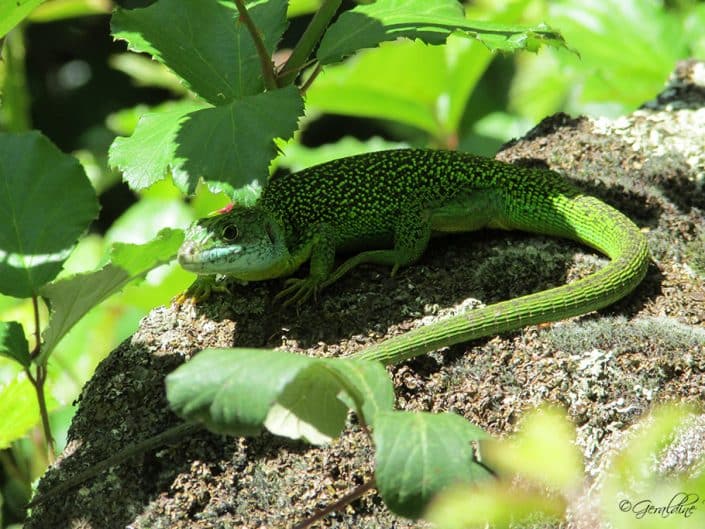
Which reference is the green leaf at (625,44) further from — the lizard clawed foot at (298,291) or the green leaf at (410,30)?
the lizard clawed foot at (298,291)

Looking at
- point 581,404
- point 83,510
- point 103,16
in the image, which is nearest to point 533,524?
point 581,404

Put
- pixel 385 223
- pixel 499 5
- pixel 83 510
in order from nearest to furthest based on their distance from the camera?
pixel 83 510 → pixel 385 223 → pixel 499 5

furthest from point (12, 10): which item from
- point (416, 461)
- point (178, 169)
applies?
point (416, 461)

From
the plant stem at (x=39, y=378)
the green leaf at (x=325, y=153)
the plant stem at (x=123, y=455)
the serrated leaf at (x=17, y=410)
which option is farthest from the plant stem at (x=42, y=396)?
the green leaf at (x=325, y=153)

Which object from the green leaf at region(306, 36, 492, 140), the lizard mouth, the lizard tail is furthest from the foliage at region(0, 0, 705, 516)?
the lizard tail

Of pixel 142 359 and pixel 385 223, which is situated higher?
pixel 385 223

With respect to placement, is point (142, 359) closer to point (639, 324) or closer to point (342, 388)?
point (342, 388)
